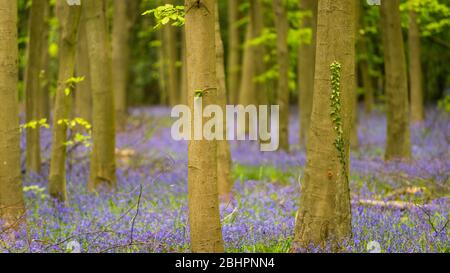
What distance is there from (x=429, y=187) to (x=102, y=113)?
5.15 meters

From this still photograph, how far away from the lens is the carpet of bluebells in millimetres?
6402

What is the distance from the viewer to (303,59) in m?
16.6

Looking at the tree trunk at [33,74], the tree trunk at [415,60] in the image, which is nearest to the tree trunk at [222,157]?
the tree trunk at [33,74]

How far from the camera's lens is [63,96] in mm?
9031

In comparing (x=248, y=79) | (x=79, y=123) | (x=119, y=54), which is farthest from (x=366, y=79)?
(x=79, y=123)

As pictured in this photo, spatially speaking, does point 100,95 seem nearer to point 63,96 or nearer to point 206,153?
point 63,96

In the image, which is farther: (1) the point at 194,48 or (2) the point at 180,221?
(2) the point at 180,221

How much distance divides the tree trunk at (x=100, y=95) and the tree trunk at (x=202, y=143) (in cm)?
516

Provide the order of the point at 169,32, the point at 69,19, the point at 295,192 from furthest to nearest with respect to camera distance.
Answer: the point at 169,32 < the point at 295,192 < the point at 69,19

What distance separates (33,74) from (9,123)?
13.3 feet

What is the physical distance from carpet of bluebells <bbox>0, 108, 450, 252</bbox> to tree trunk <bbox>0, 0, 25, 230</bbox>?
374 mm

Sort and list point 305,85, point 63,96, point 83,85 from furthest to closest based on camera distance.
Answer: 1. point 305,85
2. point 83,85
3. point 63,96

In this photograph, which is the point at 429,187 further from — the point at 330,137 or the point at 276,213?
the point at 330,137

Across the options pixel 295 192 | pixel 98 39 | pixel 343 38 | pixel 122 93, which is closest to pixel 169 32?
pixel 122 93
